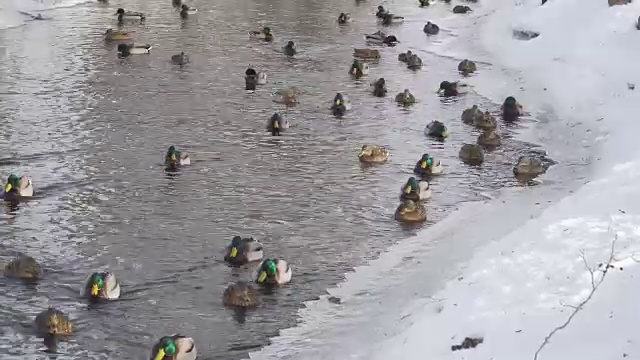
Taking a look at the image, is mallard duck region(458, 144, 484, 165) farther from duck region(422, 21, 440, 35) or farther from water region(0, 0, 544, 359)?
duck region(422, 21, 440, 35)

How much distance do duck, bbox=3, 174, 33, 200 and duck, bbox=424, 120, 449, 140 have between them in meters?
9.37

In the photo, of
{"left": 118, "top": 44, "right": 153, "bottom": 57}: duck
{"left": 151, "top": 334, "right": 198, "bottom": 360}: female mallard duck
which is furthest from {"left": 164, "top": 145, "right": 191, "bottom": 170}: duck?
{"left": 118, "top": 44, "right": 153, "bottom": 57}: duck

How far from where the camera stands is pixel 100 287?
1206 centimetres

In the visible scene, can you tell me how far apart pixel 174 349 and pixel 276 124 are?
10.8 m

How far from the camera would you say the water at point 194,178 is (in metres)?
12.1

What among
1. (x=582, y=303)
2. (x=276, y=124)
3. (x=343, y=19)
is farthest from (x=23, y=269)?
(x=343, y=19)

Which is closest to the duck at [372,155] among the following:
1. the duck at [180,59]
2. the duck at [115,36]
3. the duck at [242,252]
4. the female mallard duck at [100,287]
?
the duck at [242,252]

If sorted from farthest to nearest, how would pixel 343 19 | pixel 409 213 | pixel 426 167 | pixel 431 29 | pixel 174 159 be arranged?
1. pixel 343 19
2. pixel 431 29
3. pixel 426 167
4. pixel 174 159
5. pixel 409 213

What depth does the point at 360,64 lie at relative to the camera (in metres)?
27.8

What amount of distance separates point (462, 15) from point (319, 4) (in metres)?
6.97

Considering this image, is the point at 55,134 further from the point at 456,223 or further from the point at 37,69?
the point at 456,223

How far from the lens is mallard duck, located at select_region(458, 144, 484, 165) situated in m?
19.6

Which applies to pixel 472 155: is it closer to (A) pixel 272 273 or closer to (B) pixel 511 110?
(B) pixel 511 110

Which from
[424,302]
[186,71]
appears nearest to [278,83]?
[186,71]
